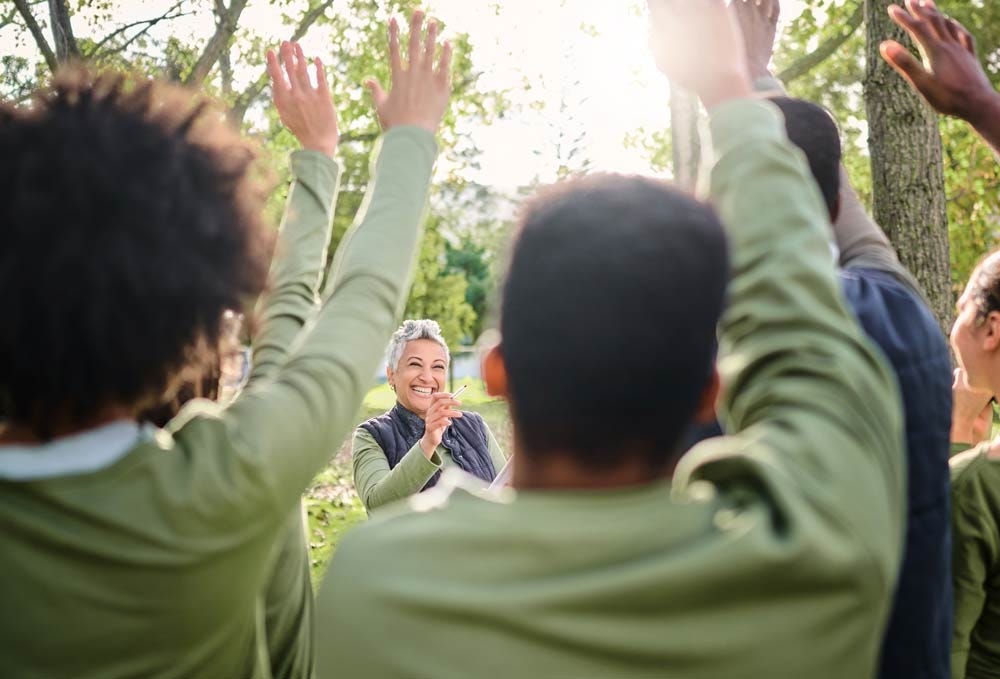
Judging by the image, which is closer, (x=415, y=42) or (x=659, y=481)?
(x=659, y=481)

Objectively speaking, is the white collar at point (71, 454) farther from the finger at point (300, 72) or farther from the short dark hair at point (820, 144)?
the short dark hair at point (820, 144)

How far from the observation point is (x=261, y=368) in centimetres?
170

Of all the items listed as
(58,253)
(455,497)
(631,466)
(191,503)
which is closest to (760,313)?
(631,466)

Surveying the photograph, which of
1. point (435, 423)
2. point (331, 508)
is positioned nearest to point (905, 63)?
point (435, 423)

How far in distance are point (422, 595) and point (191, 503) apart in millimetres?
454

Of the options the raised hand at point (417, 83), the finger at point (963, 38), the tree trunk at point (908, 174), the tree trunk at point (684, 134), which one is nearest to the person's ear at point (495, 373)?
the raised hand at point (417, 83)

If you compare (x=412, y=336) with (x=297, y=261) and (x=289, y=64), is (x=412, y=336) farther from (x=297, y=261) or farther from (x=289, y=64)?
(x=297, y=261)

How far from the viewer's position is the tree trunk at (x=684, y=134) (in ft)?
27.6

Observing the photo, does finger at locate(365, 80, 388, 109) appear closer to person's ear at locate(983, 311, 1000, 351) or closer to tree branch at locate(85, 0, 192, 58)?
person's ear at locate(983, 311, 1000, 351)

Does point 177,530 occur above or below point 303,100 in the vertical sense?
below

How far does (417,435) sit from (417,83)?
12.3 ft

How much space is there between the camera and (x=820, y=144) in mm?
1916

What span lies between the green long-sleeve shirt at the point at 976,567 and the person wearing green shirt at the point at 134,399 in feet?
5.07

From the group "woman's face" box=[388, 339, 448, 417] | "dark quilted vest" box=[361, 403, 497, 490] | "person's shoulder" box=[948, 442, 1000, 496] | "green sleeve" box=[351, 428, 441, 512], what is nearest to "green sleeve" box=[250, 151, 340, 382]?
"person's shoulder" box=[948, 442, 1000, 496]
